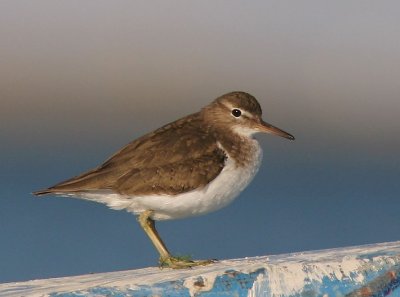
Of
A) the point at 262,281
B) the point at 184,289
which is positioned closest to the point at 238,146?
the point at 262,281

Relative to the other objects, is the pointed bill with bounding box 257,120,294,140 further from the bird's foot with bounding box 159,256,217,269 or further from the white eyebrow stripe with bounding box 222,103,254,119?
the bird's foot with bounding box 159,256,217,269

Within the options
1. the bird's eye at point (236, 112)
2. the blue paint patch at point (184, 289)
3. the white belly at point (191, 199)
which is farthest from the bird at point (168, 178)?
the blue paint patch at point (184, 289)

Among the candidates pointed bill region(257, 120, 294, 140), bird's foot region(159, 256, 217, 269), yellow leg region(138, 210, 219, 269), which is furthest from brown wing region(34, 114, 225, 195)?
pointed bill region(257, 120, 294, 140)

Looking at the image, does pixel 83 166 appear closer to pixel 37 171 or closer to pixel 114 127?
pixel 37 171

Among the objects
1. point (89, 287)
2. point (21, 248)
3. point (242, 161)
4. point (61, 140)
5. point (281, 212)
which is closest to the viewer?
point (89, 287)

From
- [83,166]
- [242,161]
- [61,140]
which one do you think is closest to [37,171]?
[83,166]
